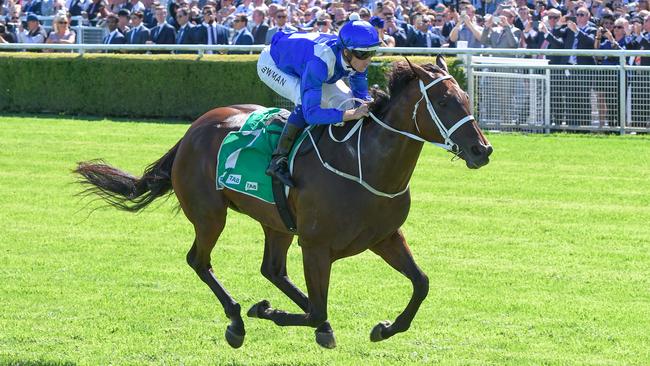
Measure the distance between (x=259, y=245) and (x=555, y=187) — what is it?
416cm

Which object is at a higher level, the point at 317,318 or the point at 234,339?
the point at 317,318

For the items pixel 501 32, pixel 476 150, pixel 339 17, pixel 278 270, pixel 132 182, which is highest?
pixel 476 150

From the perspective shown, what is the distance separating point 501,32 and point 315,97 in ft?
38.4

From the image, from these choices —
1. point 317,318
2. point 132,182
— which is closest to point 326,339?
point 317,318

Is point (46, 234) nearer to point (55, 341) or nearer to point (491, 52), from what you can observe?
point (55, 341)

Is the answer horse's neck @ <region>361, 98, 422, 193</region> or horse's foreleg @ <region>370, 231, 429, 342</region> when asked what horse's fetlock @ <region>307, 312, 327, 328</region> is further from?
horse's neck @ <region>361, 98, 422, 193</region>

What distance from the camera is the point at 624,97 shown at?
1524 cm

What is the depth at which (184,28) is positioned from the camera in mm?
19766

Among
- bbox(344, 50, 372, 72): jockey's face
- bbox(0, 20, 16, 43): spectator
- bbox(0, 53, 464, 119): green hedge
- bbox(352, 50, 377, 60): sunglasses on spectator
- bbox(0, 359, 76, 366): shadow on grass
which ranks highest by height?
bbox(352, 50, 377, 60): sunglasses on spectator

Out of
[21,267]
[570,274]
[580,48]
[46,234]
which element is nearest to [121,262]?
[21,267]

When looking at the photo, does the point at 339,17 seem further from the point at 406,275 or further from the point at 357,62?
the point at 406,275

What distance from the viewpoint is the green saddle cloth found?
697 cm

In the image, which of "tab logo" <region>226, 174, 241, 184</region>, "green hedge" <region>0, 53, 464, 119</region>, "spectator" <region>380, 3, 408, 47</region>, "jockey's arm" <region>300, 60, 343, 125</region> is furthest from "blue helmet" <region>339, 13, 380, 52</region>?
"spectator" <region>380, 3, 408, 47</region>

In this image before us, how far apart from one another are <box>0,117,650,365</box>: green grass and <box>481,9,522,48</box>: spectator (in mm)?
3565
